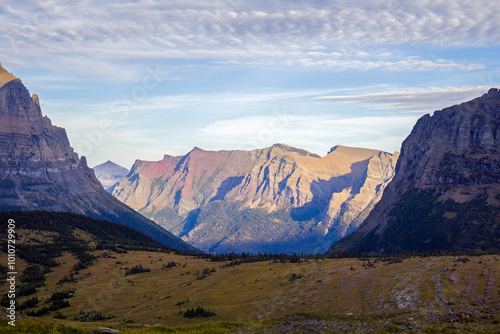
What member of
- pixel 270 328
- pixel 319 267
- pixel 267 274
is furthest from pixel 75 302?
pixel 319 267

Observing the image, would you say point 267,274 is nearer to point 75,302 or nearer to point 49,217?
point 75,302

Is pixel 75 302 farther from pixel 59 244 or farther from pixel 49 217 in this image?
pixel 49 217

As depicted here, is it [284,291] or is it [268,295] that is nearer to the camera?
[268,295]

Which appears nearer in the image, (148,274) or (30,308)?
(30,308)

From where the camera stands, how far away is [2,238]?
357 feet

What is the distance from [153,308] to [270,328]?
85.5ft

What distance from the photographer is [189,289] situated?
64688 millimetres

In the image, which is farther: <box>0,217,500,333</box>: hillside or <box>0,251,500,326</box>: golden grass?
<box>0,251,500,326</box>: golden grass

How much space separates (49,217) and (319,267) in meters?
121

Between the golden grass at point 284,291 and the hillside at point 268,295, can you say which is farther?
the golden grass at point 284,291

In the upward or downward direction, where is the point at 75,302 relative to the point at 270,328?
downward

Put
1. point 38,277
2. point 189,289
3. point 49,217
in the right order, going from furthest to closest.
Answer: point 49,217, point 38,277, point 189,289

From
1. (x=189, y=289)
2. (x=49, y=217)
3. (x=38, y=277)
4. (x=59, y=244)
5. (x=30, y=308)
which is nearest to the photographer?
(x=30, y=308)

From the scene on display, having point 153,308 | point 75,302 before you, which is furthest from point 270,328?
point 75,302
